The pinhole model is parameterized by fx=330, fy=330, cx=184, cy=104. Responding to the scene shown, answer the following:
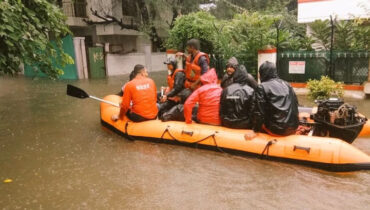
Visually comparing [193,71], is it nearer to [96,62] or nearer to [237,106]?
[237,106]

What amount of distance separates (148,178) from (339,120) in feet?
9.56

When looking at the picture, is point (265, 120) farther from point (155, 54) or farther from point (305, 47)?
point (155, 54)

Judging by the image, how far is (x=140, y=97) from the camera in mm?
6125

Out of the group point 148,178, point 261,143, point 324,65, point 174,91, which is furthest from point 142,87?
point 324,65

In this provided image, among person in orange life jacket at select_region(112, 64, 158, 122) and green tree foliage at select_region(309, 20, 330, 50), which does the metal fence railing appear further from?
person in orange life jacket at select_region(112, 64, 158, 122)

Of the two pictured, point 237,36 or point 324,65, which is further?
point 237,36

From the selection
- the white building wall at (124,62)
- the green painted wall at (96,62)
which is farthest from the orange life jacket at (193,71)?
the white building wall at (124,62)

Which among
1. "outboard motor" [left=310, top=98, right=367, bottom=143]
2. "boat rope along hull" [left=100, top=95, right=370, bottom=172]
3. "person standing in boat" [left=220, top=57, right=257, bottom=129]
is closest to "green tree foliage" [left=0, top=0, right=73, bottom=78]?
"boat rope along hull" [left=100, top=95, right=370, bottom=172]

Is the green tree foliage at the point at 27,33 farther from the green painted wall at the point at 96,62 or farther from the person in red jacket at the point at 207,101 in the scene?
the green painted wall at the point at 96,62

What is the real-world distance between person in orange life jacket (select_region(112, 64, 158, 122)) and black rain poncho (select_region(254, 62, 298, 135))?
2.19 metres

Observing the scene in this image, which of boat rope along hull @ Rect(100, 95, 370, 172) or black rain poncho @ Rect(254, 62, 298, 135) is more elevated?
black rain poncho @ Rect(254, 62, 298, 135)

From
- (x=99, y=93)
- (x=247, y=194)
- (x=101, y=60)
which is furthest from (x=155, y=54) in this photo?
(x=247, y=194)

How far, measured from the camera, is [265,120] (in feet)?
16.4

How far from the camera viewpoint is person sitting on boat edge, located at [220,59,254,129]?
5258mm
